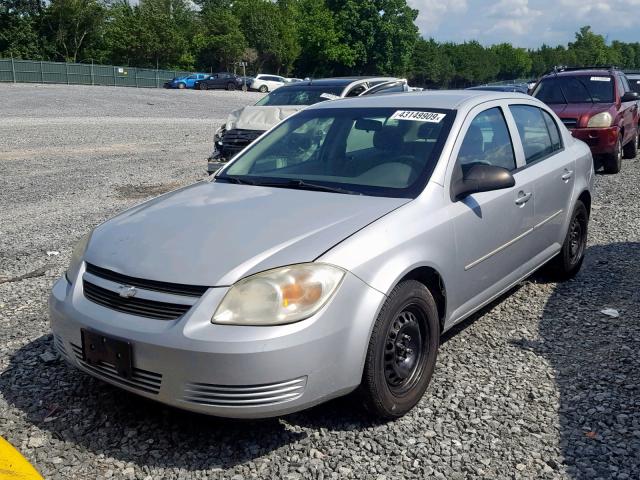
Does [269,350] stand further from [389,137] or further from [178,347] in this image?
[389,137]

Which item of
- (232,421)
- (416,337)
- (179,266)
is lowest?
(232,421)

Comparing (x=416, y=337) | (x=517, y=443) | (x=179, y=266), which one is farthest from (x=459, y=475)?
(x=179, y=266)

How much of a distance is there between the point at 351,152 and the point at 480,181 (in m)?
0.89

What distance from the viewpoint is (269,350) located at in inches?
111

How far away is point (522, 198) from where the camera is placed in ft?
14.9

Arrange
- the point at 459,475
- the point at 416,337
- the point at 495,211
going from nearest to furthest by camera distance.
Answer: the point at 459,475 < the point at 416,337 < the point at 495,211

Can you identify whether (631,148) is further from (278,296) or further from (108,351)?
(108,351)

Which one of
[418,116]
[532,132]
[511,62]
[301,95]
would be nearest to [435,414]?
[418,116]

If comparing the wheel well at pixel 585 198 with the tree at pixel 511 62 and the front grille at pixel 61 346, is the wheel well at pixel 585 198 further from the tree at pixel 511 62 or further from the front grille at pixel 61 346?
the tree at pixel 511 62

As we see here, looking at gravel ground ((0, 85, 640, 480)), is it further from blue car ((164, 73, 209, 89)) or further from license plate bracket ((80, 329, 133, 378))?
blue car ((164, 73, 209, 89))

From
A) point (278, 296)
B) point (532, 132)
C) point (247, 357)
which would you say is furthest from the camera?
point (532, 132)

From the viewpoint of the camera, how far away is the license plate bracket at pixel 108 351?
9.88 ft

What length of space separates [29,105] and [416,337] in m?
27.6

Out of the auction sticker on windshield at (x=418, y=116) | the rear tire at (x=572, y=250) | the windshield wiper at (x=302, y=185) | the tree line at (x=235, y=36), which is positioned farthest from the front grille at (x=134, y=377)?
the tree line at (x=235, y=36)
